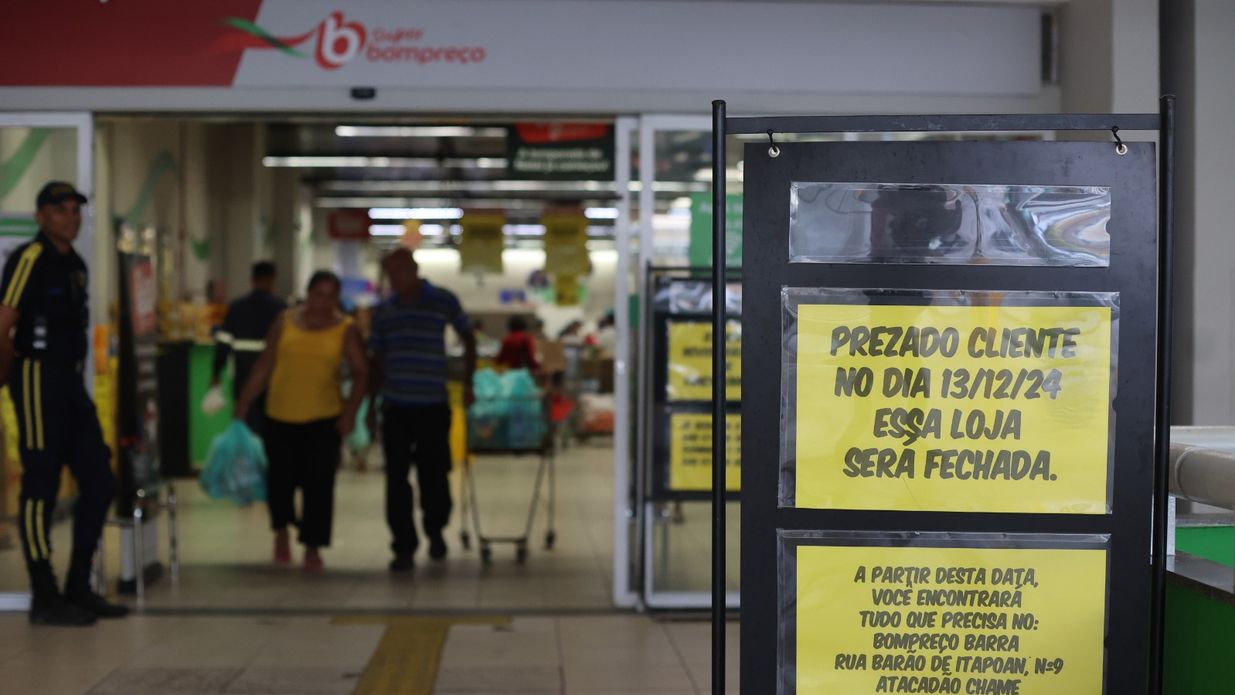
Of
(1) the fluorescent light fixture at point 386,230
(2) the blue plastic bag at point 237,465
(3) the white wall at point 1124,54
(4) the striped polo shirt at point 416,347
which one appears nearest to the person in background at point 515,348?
(2) the blue plastic bag at point 237,465

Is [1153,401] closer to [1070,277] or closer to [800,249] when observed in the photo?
[1070,277]

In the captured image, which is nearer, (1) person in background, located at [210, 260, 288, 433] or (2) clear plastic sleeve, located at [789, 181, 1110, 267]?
(2) clear plastic sleeve, located at [789, 181, 1110, 267]

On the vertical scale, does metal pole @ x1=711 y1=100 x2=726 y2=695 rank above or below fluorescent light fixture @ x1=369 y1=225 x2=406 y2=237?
below

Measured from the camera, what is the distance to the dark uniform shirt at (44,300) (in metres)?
5.52

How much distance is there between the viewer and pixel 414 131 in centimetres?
1283

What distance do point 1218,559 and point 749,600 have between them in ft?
4.82

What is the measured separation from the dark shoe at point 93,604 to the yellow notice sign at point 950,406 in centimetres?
423

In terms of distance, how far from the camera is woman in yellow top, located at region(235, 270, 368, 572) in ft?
23.7

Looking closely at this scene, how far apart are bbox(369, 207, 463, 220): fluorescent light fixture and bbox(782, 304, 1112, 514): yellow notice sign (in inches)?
790

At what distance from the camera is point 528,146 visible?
27.0 feet

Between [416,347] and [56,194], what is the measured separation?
2.19m

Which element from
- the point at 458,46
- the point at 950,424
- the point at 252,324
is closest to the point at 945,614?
the point at 950,424

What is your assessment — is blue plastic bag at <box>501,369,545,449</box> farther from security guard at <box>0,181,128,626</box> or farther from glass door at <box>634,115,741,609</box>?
security guard at <box>0,181,128,626</box>

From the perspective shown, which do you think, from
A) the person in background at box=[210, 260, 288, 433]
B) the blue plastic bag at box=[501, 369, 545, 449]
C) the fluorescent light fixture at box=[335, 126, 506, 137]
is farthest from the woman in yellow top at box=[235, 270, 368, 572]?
the fluorescent light fixture at box=[335, 126, 506, 137]
